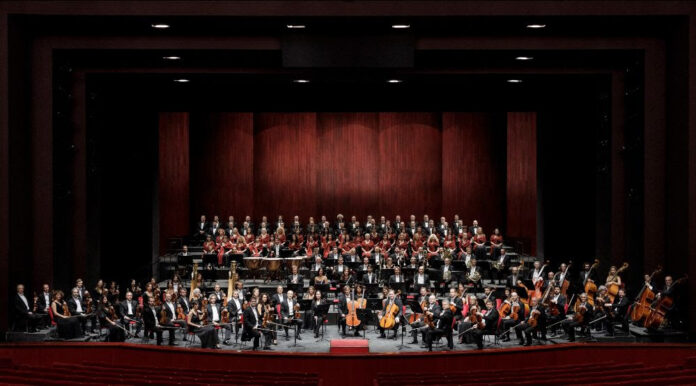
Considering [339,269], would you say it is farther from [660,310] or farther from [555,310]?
[660,310]

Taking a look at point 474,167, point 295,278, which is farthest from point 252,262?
point 474,167

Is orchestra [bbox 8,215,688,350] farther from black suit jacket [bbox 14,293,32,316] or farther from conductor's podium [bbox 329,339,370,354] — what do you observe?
conductor's podium [bbox 329,339,370,354]

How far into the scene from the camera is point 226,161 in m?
22.6

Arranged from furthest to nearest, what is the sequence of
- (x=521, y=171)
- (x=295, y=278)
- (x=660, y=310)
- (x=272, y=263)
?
(x=521, y=171), (x=272, y=263), (x=295, y=278), (x=660, y=310)

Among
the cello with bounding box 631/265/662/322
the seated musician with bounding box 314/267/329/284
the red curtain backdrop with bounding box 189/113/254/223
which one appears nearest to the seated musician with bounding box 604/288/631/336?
the cello with bounding box 631/265/662/322

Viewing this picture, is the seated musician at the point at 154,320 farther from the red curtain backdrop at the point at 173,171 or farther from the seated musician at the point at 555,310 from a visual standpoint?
the red curtain backdrop at the point at 173,171

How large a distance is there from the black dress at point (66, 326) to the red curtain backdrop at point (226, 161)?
9.82 m

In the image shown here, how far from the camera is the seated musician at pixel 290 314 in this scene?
1320cm

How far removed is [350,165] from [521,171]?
5074 mm

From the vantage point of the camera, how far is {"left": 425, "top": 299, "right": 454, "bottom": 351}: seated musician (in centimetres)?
1248

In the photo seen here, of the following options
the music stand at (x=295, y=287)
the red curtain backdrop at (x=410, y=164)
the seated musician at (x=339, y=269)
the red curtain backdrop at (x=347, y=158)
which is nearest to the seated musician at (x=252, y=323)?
the music stand at (x=295, y=287)

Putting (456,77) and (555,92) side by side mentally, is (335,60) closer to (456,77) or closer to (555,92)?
(456,77)

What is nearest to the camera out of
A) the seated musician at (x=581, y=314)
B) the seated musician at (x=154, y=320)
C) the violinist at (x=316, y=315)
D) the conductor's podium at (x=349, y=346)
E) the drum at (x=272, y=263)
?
the conductor's podium at (x=349, y=346)

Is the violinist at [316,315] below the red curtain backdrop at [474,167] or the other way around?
below
